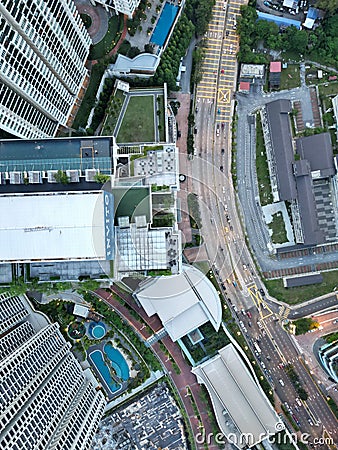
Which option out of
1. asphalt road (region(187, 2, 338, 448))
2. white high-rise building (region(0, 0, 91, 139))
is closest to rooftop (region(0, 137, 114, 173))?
white high-rise building (region(0, 0, 91, 139))

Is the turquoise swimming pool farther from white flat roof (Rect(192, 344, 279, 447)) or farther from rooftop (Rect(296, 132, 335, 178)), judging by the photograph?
rooftop (Rect(296, 132, 335, 178))

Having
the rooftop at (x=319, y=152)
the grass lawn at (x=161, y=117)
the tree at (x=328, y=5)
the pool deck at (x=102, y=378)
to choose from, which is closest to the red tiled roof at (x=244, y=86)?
the rooftop at (x=319, y=152)

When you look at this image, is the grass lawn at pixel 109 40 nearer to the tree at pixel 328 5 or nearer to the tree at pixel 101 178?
the tree at pixel 101 178

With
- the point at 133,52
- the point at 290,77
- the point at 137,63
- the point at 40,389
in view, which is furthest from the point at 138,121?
A: the point at 40,389

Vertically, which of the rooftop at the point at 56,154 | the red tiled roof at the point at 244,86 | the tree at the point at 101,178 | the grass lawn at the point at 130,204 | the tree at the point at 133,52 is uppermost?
the tree at the point at 133,52

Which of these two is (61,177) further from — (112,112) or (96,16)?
(96,16)

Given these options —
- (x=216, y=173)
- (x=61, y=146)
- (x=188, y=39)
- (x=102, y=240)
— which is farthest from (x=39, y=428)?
(x=188, y=39)
